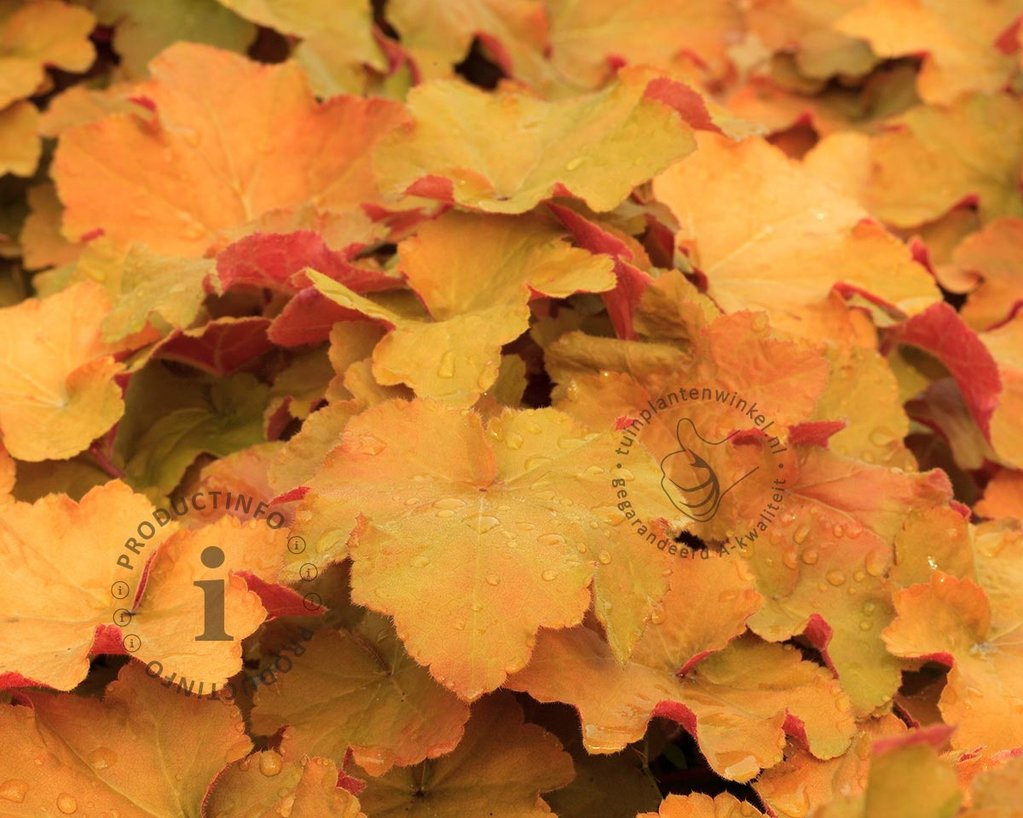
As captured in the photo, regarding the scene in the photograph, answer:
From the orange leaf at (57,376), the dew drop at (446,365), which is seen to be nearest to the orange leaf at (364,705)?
the dew drop at (446,365)

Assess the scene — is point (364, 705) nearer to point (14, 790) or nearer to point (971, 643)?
point (14, 790)

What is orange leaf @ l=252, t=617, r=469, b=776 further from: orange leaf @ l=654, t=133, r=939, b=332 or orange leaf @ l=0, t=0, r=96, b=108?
orange leaf @ l=0, t=0, r=96, b=108

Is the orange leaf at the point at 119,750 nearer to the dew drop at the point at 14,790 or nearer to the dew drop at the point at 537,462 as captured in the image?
the dew drop at the point at 14,790

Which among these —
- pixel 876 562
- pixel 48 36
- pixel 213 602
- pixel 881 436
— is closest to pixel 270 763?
pixel 213 602

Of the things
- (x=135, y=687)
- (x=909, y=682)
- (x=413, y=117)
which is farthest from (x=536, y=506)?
(x=413, y=117)

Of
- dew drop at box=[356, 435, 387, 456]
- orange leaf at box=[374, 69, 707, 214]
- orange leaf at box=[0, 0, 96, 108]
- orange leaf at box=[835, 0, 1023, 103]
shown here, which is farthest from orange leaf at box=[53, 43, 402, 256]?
orange leaf at box=[835, 0, 1023, 103]
